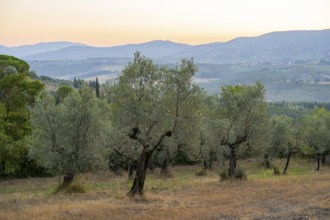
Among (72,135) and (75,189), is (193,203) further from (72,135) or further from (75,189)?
(72,135)

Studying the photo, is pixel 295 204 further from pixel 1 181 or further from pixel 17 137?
pixel 1 181

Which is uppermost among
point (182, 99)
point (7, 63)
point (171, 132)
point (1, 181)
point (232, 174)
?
point (7, 63)

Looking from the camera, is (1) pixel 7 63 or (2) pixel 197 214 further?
(1) pixel 7 63

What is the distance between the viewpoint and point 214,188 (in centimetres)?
3703

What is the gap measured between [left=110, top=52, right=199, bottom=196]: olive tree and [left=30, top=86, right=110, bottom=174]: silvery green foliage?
5.80m

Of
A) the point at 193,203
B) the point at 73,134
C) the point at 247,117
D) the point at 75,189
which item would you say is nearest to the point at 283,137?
the point at 247,117

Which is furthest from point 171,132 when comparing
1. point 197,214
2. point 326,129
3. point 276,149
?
point 326,129

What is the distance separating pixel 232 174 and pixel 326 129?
34.9 m

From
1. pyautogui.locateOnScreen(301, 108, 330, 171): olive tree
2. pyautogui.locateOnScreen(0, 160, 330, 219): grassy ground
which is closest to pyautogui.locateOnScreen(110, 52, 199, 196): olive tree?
pyautogui.locateOnScreen(0, 160, 330, 219): grassy ground

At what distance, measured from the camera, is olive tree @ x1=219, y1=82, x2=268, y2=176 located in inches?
1772

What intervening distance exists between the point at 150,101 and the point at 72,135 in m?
9.91

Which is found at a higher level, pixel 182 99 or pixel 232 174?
pixel 182 99

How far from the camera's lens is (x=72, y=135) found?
35438 millimetres

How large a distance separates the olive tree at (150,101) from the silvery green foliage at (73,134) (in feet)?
19.0
